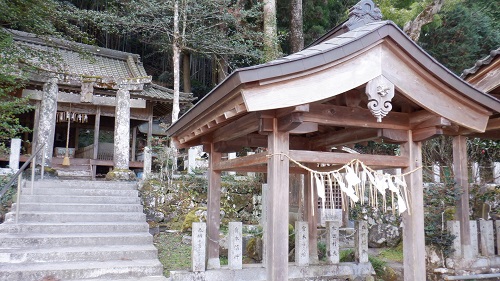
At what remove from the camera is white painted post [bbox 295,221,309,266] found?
18.2ft

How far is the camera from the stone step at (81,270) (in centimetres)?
523

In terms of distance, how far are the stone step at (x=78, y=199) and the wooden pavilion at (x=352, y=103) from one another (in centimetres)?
492

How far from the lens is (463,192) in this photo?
6734 mm

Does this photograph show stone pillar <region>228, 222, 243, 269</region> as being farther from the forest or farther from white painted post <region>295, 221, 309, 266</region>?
the forest

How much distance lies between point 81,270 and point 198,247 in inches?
72.2

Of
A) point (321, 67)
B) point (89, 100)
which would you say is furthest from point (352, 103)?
point (89, 100)

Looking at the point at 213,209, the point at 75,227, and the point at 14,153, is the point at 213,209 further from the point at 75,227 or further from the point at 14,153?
the point at 14,153

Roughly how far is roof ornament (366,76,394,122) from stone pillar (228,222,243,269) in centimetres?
275

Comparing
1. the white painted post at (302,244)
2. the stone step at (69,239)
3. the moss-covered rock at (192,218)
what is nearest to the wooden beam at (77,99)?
the moss-covered rock at (192,218)

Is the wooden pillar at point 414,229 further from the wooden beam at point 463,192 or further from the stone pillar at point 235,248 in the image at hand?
the wooden beam at point 463,192

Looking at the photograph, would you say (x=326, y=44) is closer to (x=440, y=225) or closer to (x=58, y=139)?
(x=440, y=225)

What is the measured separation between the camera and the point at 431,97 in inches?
151

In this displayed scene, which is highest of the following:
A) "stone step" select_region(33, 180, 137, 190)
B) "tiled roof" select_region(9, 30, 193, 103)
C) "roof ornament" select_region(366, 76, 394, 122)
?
"tiled roof" select_region(9, 30, 193, 103)

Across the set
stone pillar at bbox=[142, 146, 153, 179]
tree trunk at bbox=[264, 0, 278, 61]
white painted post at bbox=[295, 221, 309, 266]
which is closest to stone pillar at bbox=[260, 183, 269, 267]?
white painted post at bbox=[295, 221, 309, 266]
